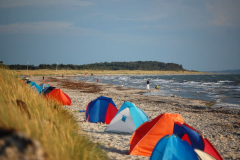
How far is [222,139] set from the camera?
8.18 meters

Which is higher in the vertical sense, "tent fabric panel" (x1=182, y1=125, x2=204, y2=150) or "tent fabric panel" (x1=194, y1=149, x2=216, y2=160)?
"tent fabric panel" (x1=182, y1=125, x2=204, y2=150)

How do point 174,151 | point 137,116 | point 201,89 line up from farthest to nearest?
point 201,89, point 137,116, point 174,151

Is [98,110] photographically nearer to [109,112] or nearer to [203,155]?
[109,112]

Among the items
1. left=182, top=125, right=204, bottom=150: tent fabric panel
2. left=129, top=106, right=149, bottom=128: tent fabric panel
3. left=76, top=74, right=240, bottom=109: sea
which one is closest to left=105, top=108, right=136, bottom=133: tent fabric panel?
left=129, top=106, right=149, bottom=128: tent fabric panel

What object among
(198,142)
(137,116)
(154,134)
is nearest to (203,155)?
(198,142)

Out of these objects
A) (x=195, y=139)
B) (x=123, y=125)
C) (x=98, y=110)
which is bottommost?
(x=123, y=125)

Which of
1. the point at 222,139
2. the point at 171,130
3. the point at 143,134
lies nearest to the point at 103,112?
the point at 143,134

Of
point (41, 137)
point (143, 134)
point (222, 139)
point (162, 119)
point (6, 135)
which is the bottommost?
point (222, 139)

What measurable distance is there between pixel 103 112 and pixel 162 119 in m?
3.97

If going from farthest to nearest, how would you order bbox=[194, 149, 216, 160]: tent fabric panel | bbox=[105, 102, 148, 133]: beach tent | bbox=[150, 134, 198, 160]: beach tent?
bbox=[105, 102, 148, 133]: beach tent, bbox=[194, 149, 216, 160]: tent fabric panel, bbox=[150, 134, 198, 160]: beach tent

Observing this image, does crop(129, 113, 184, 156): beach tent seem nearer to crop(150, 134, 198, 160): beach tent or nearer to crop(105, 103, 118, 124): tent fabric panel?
crop(150, 134, 198, 160): beach tent

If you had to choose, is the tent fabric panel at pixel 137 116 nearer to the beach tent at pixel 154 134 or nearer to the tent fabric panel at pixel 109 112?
the tent fabric panel at pixel 109 112

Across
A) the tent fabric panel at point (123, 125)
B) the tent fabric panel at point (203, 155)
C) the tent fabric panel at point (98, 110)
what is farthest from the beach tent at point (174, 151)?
the tent fabric panel at point (98, 110)

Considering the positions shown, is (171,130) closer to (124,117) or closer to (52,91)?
(124,117)
